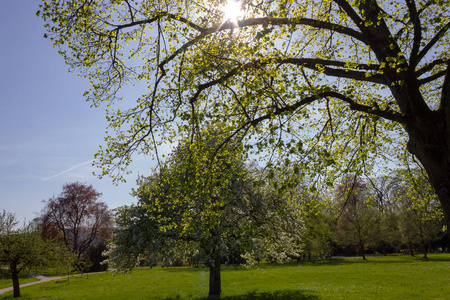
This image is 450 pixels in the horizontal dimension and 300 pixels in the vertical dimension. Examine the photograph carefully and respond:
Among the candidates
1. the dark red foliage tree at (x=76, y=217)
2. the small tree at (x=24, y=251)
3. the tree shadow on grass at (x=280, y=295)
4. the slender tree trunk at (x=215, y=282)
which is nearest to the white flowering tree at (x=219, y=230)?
the slender tree trunk at (x=215, y=282)

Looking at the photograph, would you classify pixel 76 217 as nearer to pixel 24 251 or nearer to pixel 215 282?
pixel 24 251

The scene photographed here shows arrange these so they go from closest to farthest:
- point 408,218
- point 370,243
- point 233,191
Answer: point 233,191, point 408,218, point 370,243

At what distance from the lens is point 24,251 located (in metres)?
25.1

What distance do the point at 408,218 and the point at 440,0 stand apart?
44749mm

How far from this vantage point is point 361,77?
8.54 metres

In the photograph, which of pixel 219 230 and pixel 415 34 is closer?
pixel 415 34

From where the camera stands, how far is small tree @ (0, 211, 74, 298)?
2450 centimetres

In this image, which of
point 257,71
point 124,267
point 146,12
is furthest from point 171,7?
point 124,267

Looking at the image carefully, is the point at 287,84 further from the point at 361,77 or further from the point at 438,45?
the point at 438,45

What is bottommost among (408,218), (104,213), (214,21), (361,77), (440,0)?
(408,218)

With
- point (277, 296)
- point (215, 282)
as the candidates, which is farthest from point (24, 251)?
point (277, 296)

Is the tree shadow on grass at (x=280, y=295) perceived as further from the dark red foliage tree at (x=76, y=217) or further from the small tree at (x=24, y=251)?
the dark red foliage tree at (x=76, y=217)

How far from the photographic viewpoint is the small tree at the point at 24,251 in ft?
80.4

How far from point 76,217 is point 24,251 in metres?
26.3
